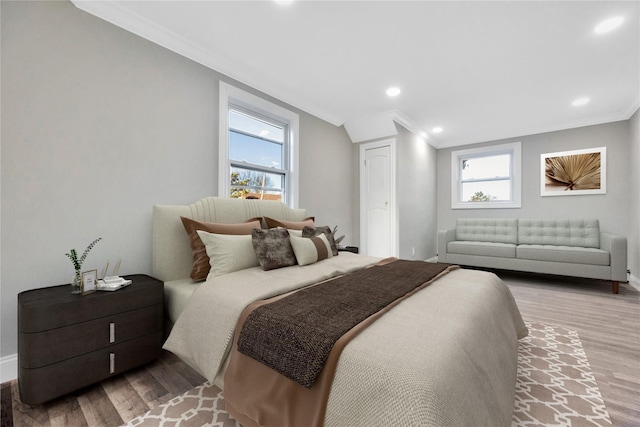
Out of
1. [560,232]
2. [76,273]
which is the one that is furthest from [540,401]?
[560,232]

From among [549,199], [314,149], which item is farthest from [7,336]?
[549,199]

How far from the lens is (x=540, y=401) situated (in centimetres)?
152

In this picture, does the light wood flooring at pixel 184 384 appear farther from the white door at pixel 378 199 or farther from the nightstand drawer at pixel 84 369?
the white door at pixel 378 199

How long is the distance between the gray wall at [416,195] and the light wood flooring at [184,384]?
2051 mm

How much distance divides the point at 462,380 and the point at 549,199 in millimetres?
5279

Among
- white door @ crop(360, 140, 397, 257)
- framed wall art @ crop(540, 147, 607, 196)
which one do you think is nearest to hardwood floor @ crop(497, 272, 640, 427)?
framed wall art @ crop(540, 147, 607, 196)

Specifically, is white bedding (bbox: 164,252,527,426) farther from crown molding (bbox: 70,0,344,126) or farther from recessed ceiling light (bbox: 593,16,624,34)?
recessed ceiling light (bbox: 593,16,624,34)

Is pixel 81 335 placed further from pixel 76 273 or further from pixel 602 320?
pixel 602 320

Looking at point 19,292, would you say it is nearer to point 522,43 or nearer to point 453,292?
point 453,292

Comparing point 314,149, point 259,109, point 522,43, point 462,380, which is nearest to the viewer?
point 462,380

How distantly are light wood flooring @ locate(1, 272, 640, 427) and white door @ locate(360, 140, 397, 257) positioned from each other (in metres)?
2.09

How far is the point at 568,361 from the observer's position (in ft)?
6.32

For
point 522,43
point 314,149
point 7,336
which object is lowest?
point 7,336

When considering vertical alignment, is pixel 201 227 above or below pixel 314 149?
below
